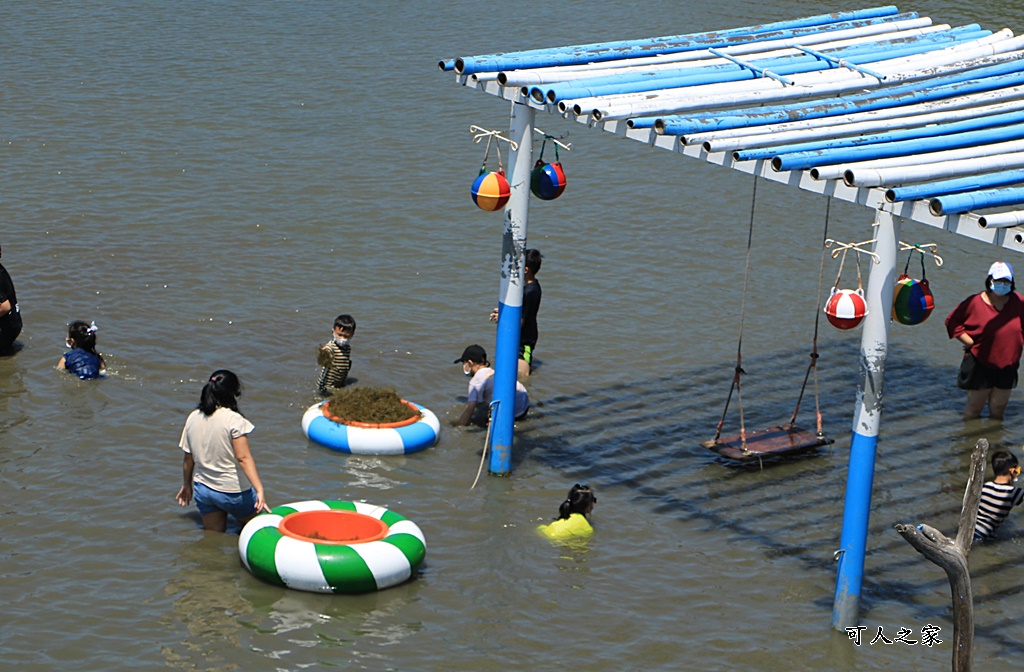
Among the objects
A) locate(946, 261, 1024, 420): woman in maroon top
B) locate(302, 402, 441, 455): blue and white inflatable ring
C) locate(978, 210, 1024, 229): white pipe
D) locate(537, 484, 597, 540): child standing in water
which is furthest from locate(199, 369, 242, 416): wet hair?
locate(946, 261, 1024, 420): woman in maroon top

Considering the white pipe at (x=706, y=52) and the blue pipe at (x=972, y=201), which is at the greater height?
the white pipe at (x=706, y=52)

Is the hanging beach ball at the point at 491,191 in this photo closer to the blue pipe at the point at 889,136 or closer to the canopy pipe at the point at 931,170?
the blue pipe at the point at 889,136

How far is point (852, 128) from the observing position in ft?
34.6

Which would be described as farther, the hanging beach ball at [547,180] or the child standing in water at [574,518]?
the hanging beach ball at [547,180]

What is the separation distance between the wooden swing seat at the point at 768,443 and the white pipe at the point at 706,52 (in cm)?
341

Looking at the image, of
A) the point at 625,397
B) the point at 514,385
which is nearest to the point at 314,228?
the point at 625,397

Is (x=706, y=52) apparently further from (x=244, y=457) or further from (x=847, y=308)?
(x=244, y=457)

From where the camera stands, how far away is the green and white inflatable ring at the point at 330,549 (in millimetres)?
10016

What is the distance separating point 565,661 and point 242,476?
3.60 metres

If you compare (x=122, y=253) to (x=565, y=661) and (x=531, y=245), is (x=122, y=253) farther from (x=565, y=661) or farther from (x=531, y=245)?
(x=565, y=661)

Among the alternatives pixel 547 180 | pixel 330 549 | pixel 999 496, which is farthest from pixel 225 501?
pixel 999 496

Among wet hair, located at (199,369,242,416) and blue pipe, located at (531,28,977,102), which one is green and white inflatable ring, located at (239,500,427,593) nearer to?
wet hair, located at (199,369,242,416)

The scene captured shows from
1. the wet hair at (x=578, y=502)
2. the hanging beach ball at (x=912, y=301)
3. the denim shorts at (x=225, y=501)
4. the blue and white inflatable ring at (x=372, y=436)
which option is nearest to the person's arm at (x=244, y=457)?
the denim shorts at (x=225, y=501)

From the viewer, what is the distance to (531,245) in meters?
19.1
